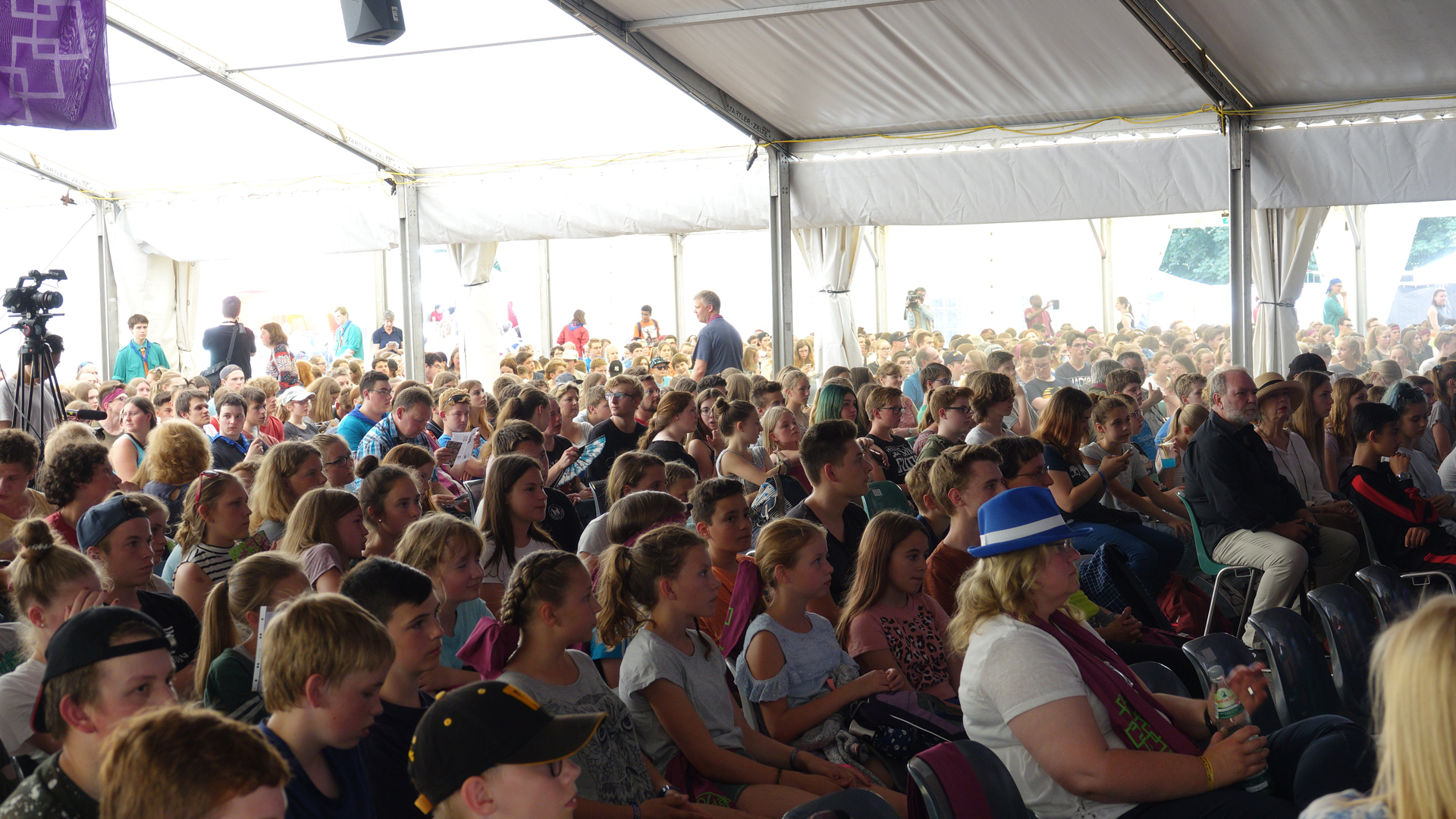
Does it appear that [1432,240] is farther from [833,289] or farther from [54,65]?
[54,65]

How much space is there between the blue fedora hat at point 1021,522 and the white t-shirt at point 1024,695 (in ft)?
0.52

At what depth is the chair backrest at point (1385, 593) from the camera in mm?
3764

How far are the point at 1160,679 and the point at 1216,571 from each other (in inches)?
107

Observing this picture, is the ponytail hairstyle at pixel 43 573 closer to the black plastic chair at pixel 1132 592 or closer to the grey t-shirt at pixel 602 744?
the grey t-shirt at pixel 602 744

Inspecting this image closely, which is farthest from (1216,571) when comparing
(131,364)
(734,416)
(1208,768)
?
(131,364)

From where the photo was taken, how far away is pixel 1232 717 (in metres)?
2.49

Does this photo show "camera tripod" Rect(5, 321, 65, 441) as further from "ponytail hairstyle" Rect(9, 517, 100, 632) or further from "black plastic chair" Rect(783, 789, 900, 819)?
"black plastic chair" Rect(783, 789, 900, 819)

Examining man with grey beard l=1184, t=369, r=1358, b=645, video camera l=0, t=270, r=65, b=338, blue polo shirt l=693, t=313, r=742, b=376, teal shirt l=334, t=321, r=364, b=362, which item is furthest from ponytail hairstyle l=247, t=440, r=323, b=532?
teal shirt l=334, t=321, r=364, b=362

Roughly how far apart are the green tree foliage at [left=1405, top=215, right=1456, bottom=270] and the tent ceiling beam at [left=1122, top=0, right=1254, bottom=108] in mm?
5801

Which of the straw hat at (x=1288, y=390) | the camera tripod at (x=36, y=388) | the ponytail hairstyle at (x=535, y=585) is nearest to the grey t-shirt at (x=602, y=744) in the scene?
the ponytail hairstyle at (x=535, y=585)

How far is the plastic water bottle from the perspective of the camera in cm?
249

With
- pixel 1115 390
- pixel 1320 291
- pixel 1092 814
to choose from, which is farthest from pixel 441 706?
pixel 1320 291

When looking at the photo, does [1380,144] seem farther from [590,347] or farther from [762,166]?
[590,347]

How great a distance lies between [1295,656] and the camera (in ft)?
11.0
